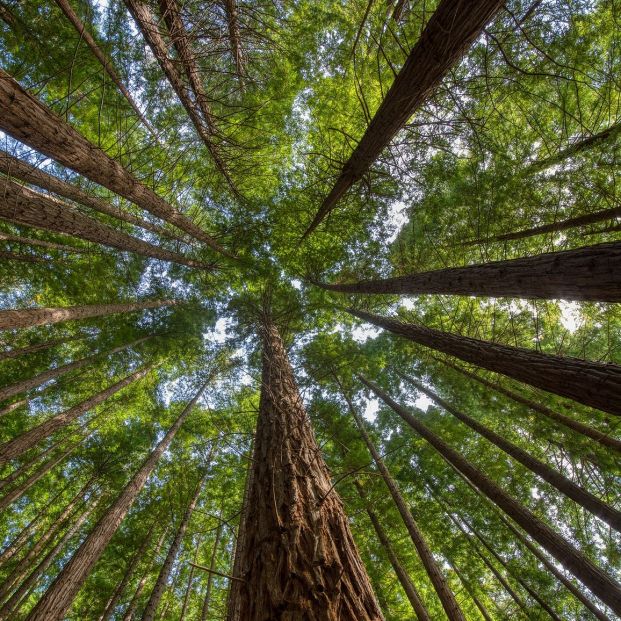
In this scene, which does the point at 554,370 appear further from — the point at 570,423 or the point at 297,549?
the point at 570,423

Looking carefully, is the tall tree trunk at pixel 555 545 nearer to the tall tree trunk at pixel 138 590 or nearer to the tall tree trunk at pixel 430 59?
the tall tree trunk at pixel 430 59

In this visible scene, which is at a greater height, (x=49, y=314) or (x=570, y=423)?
(x=570, y=423)

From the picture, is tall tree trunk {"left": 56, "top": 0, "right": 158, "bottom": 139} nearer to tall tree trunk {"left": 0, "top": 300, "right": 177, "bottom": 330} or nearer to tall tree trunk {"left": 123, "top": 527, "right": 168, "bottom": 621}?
tall tree trunk {"left": 0, "top": 300, "right": 177, "bottom": 330}

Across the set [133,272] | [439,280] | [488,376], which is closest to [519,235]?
[439,280]

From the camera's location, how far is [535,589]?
711cm

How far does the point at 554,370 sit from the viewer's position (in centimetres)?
305

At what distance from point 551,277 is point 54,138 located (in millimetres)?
5365

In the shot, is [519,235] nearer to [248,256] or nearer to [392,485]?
[392,485]

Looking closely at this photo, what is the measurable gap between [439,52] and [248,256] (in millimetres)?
7336

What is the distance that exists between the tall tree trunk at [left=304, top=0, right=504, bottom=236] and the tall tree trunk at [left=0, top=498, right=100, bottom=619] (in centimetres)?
1316

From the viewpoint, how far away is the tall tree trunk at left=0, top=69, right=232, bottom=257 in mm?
2869

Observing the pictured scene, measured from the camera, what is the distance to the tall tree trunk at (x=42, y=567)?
8.09 meters

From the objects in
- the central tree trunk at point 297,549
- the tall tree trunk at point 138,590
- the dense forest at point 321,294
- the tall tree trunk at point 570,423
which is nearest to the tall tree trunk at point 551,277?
the dense forest at point 321,294

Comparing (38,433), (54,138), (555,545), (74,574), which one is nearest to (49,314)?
(38,433)
